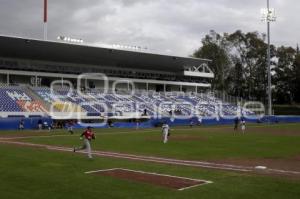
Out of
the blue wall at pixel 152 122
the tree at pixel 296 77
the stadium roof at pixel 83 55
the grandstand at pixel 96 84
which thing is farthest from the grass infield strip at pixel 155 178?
the tree at pixel 296 77

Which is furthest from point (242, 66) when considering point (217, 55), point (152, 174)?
point (152, 174)

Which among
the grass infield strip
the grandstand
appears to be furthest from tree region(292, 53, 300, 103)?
the grass infield strip

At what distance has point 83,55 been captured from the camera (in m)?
69.6

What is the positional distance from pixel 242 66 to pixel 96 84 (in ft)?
137

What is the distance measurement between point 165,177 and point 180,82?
68.6m

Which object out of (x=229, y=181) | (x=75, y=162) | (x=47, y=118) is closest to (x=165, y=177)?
(x=229, y=181)

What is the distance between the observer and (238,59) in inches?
4146

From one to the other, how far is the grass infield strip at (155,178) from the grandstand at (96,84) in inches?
1441

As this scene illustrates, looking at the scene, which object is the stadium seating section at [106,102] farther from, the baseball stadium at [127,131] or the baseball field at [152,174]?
the baseball field at [152,174]

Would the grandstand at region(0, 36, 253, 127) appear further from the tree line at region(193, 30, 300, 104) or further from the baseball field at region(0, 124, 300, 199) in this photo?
the baseball field at region(0, 124, 300, 199)

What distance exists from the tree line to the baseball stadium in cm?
320

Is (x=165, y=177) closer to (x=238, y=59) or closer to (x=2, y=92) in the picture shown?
(x=2, y=92)

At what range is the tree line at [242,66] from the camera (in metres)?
104

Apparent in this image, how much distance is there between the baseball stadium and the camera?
1531 centimetres
